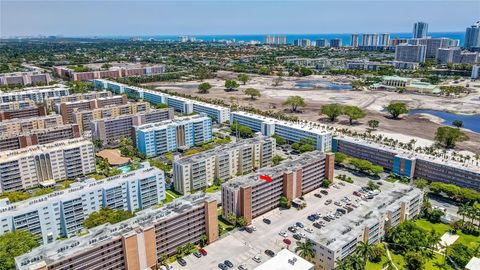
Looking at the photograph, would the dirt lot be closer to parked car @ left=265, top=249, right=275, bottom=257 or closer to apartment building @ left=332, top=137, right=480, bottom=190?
apartment building @ left=332, top=137, right=480, bottom=190

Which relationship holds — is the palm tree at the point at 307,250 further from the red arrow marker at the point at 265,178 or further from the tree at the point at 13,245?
the tree at the point at 13,245

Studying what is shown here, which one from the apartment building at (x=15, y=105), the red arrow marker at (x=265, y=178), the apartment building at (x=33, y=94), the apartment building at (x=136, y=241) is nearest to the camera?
the apartment building at (x=136, y=241)

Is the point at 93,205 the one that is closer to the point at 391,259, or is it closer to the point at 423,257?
the point at 391,259

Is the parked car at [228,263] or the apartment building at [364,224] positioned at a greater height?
the apartment building at [364,224]

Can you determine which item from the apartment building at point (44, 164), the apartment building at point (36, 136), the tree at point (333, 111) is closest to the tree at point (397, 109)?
the tree at point (333, 111)

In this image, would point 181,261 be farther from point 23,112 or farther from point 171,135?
point 23,112

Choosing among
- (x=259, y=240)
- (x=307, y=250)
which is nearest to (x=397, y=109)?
(x=259, y=240)

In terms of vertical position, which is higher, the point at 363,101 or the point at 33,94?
the point at 33,94
